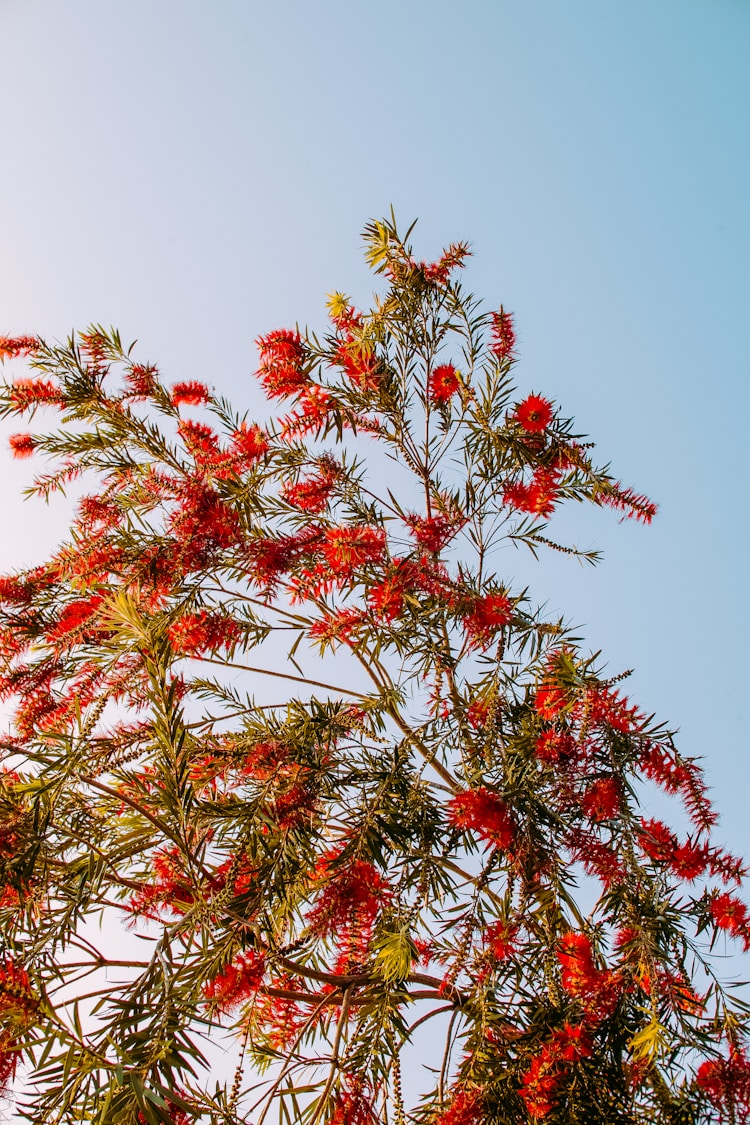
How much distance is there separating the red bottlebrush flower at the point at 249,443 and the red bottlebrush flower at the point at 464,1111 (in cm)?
154

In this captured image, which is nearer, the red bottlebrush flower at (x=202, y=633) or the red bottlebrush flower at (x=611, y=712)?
the red bottlebrush flower at (x=611, y=712)

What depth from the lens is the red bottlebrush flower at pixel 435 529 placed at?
7.11ft

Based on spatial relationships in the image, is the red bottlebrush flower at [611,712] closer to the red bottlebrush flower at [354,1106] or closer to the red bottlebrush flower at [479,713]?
the red bottlebrush flower at [479,713]

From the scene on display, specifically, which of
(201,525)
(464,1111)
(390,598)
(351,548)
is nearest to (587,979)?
(464,1111)

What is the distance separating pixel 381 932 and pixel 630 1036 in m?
0.49

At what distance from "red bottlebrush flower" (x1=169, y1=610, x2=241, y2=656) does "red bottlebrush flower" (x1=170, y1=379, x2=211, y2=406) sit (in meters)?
0.67

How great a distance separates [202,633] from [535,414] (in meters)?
1.04

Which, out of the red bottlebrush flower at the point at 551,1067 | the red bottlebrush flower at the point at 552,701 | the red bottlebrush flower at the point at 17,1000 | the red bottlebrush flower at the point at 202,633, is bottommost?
the red bottlebrush flower at the point at 17,1000

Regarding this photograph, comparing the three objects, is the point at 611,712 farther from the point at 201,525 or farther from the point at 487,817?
the point at 201,525

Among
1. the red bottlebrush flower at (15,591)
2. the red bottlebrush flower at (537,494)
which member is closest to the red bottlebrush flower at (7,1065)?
the red bottlebrush flower at (15,591)

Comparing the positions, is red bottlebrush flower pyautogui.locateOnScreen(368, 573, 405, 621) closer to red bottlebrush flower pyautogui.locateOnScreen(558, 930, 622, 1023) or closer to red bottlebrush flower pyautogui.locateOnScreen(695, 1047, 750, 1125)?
red bottlebrush flower pyautogui.locateOnScreen(558, 930, 622, 1023)

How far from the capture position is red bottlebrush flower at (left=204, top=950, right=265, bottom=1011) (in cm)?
156

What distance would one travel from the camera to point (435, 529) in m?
2.20

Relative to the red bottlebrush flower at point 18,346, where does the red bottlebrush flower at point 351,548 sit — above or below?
below
